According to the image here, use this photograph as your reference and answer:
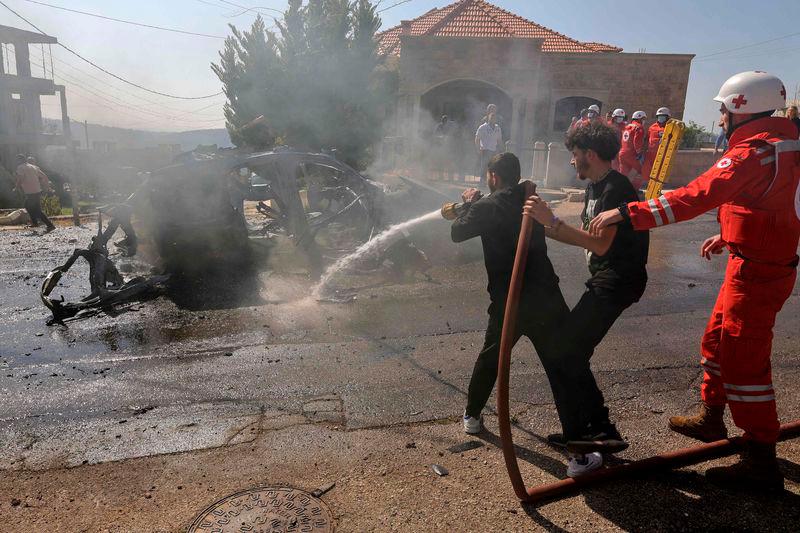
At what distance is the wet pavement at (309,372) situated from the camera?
3.45 metres

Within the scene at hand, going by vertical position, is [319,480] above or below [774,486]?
below

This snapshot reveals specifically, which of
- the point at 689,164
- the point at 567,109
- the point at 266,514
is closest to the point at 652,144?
the point at 689,164

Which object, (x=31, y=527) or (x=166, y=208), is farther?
(x=166, y=208)

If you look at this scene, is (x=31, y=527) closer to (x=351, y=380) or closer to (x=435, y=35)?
(x=351, y=380)

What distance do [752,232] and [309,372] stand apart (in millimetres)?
3272

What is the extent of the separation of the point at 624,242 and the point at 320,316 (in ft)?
12.7

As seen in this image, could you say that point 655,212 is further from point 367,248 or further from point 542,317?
point 367,248

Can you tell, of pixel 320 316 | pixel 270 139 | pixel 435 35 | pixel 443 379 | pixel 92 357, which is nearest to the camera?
pixel 443 379

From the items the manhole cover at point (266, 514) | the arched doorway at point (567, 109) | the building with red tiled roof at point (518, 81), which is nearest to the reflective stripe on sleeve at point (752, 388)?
the manhole cover at point (266, 514)

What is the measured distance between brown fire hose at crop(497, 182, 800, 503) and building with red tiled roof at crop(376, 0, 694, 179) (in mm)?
16799

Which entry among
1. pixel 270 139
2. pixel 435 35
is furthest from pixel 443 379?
pixel 435 35

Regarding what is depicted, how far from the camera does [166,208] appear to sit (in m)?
8.22

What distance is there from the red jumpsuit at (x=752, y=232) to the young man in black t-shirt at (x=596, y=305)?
1.09 feet

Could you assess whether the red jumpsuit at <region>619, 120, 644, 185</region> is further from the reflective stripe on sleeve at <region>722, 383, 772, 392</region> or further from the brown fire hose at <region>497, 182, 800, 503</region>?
the reflective stripe on sleeve at <region>722, 383, 772, 392</region>
